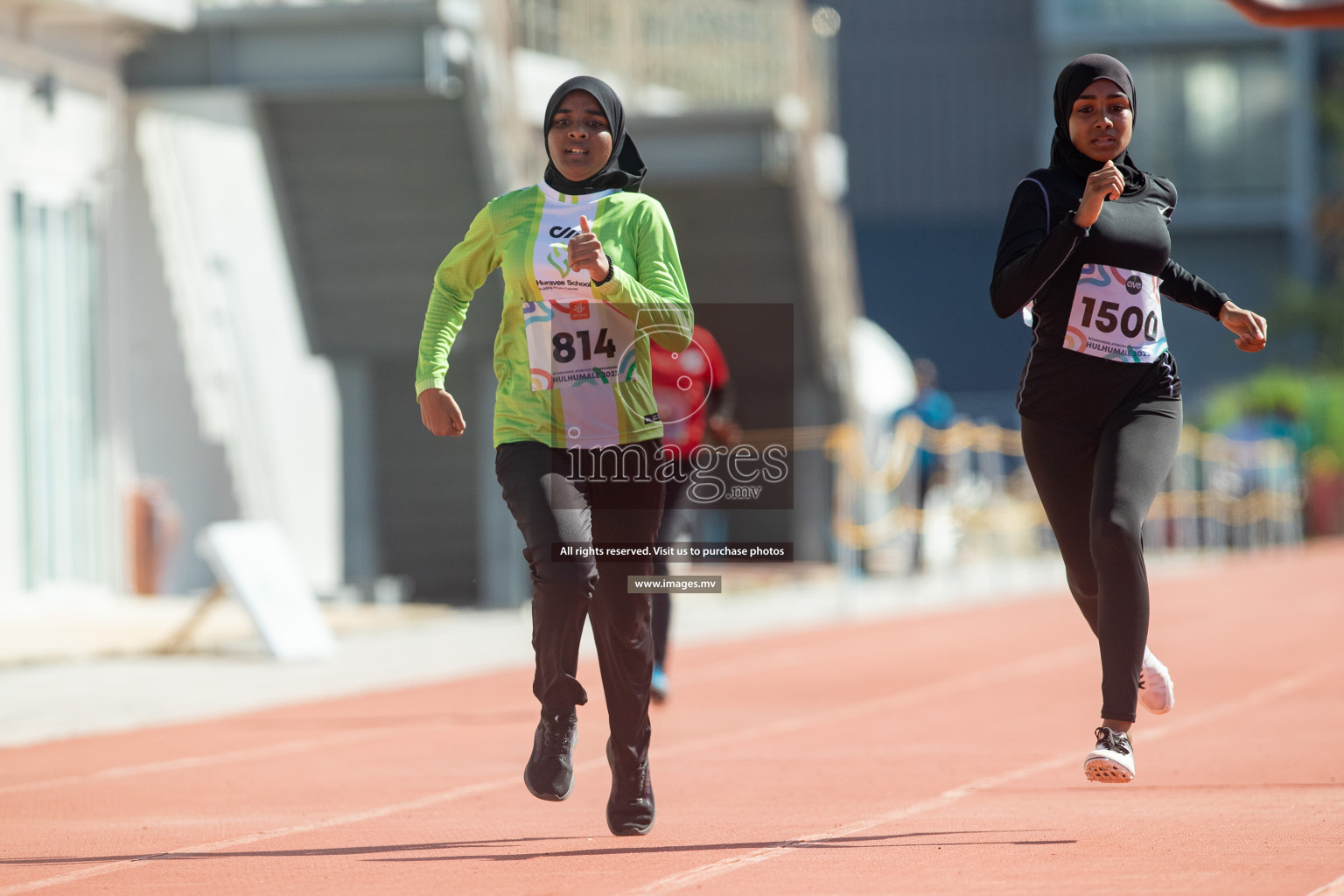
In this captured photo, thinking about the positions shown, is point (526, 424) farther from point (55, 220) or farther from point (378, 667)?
point (55, 220)

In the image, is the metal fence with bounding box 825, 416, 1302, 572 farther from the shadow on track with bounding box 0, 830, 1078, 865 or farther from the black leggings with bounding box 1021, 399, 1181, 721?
the shadow on track with bounding box 0, 830, 1078, 865

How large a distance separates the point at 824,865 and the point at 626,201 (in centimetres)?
184

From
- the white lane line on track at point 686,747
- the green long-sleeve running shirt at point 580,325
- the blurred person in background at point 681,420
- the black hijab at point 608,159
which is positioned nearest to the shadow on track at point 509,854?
the white lane line on track at point 686,747

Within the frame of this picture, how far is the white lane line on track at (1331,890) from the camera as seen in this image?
16.3 ft

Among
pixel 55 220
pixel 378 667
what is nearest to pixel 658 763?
pixel 378 667

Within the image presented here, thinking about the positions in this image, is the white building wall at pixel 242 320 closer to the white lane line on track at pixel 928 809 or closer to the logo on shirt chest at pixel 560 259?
the white lane line on track at pixel 928 809

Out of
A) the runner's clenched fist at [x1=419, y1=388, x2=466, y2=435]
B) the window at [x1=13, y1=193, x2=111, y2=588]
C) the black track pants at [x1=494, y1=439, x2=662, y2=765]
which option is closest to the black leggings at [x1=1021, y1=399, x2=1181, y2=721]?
the black track pants at [x1=494, y1=439, x2=662, y2=765]

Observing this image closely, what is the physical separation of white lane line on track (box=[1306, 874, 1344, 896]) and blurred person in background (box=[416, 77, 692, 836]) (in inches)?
71.9

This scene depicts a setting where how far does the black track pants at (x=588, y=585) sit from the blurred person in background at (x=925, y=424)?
14473 millimetres

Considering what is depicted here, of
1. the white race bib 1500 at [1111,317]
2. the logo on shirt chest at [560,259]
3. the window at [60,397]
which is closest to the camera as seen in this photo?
the logo on shirt chest at [560,259]

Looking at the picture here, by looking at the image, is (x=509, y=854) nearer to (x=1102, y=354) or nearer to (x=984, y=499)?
(x=1102, y=354)

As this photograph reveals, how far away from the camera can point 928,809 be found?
266 inches

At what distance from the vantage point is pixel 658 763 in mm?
8289

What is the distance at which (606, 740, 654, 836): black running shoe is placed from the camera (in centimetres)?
596
